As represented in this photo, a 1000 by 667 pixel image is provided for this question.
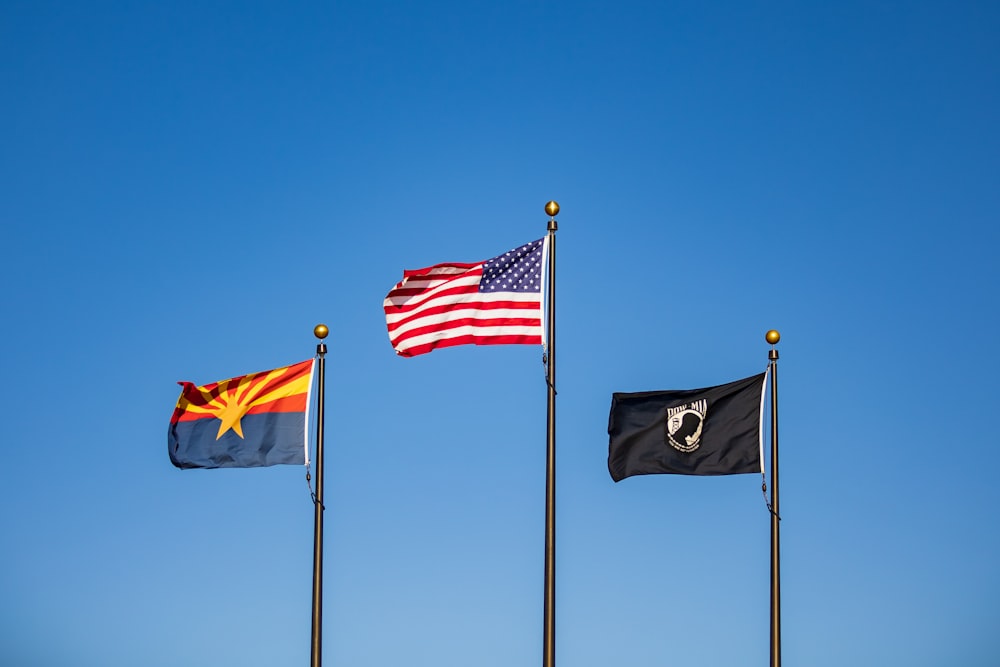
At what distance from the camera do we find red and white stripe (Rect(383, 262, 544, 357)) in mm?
23359

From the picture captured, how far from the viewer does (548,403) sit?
2181 cm

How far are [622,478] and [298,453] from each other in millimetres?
6405

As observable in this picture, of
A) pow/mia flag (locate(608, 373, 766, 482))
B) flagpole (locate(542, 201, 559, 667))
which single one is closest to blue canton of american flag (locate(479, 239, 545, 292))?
flagpole (locate(542, 201, 559, 667))

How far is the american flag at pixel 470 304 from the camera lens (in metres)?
23.4

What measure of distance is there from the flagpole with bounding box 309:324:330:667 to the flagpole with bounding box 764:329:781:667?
7956mm

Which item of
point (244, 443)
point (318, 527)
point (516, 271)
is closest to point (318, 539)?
point (318, 527)

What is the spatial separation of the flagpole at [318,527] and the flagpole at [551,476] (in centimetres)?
525

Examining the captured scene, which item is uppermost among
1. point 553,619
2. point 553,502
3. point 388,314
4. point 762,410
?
point 388,314

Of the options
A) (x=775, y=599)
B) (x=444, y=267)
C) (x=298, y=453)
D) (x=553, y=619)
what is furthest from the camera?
(x=298, y=453)

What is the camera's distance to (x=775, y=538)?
23.4 m

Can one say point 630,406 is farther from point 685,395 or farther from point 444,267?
point 444,267

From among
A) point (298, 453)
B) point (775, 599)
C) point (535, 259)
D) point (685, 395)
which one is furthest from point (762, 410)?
point (298, 453)

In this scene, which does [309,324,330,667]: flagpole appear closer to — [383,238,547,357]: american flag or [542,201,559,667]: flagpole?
[383,238,547,357]: american flag

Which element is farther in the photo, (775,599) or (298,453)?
(298,453)
